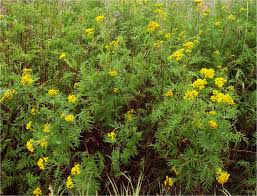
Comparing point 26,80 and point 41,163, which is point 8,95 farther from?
point 41,163

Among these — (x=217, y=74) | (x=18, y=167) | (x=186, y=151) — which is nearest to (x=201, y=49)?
(x=217, y=74)

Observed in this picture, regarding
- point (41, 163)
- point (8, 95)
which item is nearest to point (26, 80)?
point (8, 95)

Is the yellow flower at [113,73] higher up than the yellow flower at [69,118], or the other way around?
the yellow flower at [113,73]

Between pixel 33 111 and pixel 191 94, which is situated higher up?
pixel 191 94

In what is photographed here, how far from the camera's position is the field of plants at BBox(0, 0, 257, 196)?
3041 millimetres

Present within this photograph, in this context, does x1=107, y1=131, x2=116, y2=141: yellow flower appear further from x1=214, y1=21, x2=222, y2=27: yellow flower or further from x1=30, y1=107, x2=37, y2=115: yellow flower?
x1=214, y1=21, x2=222, y2=27: yellow flower

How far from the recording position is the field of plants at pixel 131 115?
9.98 feet

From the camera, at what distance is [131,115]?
3.29 meters

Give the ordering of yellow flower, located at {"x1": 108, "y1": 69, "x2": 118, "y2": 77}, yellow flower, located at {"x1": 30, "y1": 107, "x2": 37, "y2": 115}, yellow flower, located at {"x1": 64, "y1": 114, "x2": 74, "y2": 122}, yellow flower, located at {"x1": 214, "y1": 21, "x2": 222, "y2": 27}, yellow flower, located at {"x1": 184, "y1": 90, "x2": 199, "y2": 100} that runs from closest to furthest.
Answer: yellow flower, located at {"x1": 184, "y1": 90, "x2": 199, "y2": 100} → yellow flower, located at {"x1": 64, "y1": 114, "x2": 74, "y2": 122} → yellow flower, located at {"x1": 108, "y1": 69, "x2": 118, "y2": 77} → yellow flower, located at {"x1": 30, "y1": 107, "x2": 37, "y2": 115} → yellow flower, located at {"x1": 214, "y1": 21, "x2": 222, "y2": 27}

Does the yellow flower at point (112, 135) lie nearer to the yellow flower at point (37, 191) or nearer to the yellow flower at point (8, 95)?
the yellow flower at point (37, 191)

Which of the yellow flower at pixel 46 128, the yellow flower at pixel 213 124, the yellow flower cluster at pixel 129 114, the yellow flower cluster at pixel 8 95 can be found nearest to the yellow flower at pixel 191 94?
the yellow flower at pixel 213 124

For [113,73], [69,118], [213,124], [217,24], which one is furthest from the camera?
[217,24]

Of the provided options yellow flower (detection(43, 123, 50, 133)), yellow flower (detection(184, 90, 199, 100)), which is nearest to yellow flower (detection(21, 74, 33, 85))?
yellow flower (detection(43, 123, 50, 133))

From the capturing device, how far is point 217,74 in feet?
11.6
